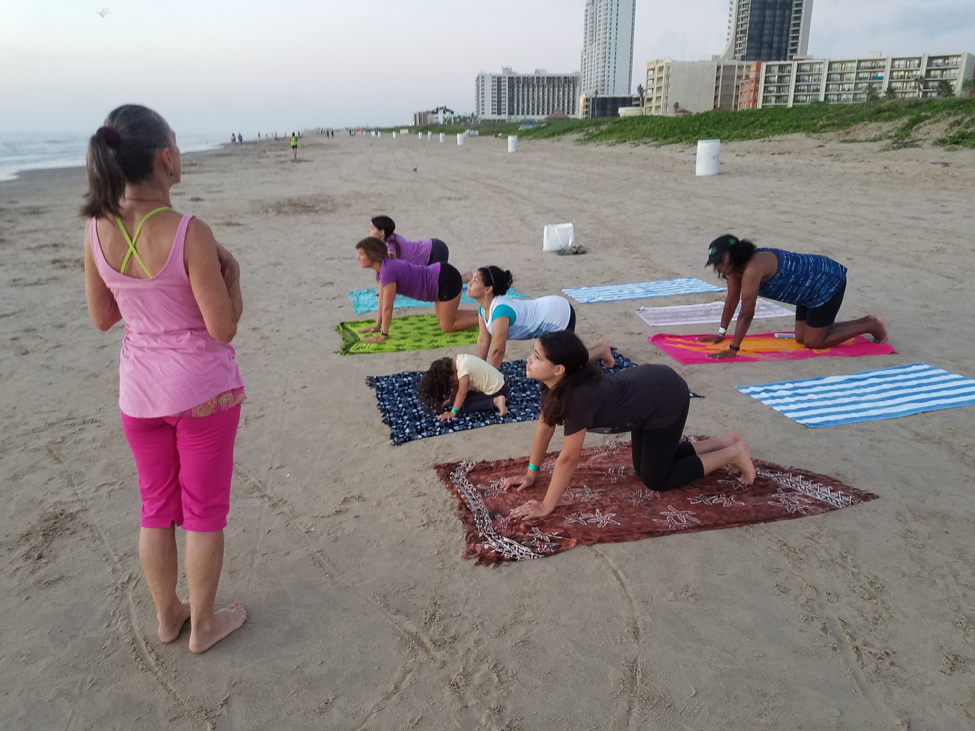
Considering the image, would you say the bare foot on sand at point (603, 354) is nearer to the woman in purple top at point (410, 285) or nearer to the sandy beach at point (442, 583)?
the sandy beach at point (442, 583)

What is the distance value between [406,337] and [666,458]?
137 inches

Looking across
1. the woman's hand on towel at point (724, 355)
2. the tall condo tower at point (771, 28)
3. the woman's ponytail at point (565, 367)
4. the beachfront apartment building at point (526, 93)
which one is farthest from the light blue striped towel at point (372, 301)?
the beachfront apartment building at point (526, 93)

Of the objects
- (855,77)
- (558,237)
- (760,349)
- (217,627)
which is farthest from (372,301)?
(855,77)

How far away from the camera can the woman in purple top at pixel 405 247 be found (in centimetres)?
668

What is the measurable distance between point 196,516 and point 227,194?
18.1 metres

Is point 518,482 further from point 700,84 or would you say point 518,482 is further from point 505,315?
point 700,84

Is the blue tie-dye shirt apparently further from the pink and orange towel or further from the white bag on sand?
the white bag on sand

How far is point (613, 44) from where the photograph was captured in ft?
445

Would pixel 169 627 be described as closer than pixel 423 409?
Yes

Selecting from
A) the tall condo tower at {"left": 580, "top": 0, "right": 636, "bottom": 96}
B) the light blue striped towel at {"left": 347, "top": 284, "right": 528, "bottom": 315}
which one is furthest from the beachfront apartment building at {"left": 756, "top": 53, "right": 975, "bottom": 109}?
the tall condo tower at {"left": 580, "top": 0, "right": 636, "bottom": 96}

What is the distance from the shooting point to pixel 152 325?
211 centimetres

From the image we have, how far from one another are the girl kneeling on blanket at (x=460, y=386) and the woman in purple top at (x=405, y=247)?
235 centimetres

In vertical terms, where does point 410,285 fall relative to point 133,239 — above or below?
below

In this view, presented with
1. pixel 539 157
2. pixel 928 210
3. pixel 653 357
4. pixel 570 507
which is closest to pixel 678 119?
pixel 539 157
